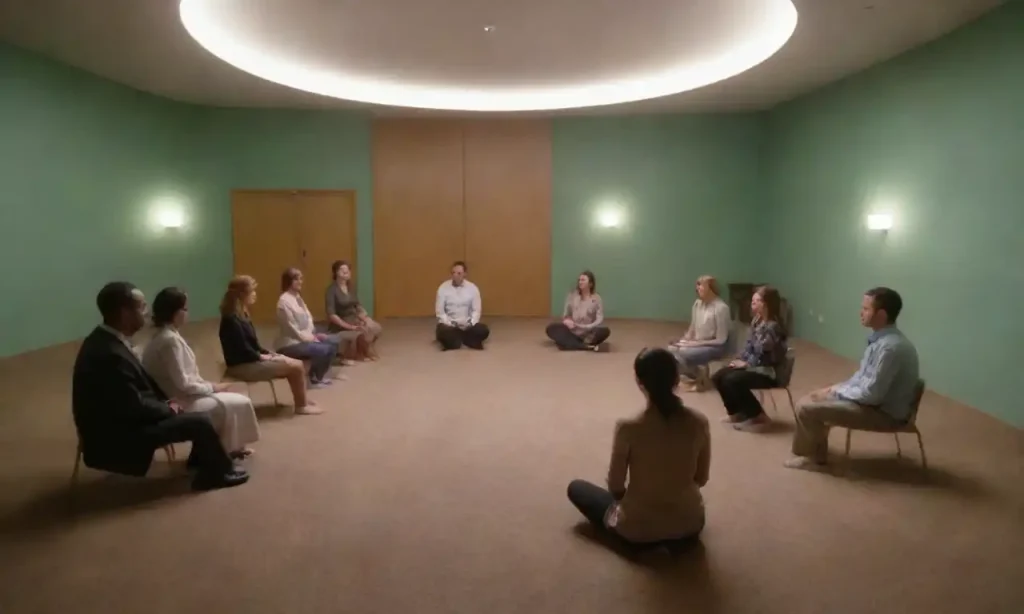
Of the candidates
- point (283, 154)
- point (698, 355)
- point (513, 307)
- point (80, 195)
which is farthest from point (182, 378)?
point (513, 307)

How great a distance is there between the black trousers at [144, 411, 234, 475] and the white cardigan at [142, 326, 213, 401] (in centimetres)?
17

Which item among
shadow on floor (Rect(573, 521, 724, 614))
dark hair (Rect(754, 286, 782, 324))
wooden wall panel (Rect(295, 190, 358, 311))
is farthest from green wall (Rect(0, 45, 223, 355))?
dark hair (Rect(754, 286, 782, 324))

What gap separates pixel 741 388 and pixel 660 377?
8.46 feet

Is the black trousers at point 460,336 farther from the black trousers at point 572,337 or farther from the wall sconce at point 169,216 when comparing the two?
the wall sconce at point 169,216

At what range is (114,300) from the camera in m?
4.00

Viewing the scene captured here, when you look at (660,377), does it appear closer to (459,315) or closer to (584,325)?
(584,325)

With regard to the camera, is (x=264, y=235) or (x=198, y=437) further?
(x=264, y=235)

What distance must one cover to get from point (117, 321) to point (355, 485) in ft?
5.30

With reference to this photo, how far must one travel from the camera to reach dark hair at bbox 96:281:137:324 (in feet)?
13.1

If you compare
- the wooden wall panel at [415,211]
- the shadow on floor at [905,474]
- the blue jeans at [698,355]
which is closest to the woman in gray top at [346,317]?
the wooden wall panel at [415,211]

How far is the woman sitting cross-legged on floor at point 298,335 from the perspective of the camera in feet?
21.9

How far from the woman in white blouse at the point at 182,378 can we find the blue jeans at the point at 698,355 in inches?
149

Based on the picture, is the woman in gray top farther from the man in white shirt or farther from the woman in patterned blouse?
the woman in patterned blouse

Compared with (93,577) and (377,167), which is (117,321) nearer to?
(93,577)
